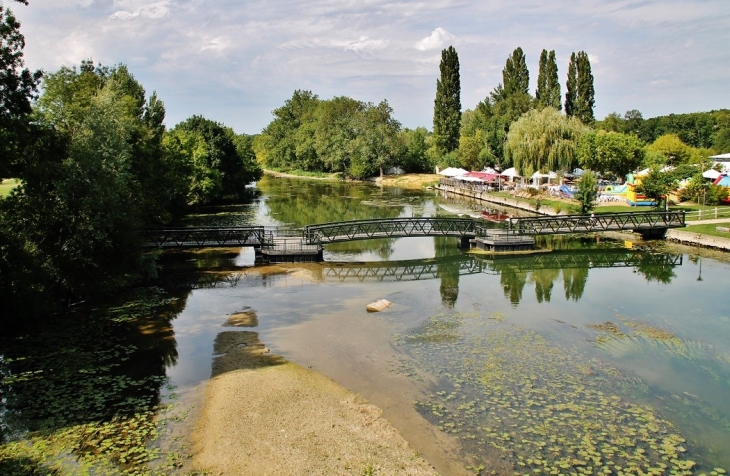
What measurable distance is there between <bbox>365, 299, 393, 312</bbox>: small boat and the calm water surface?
0.46 metres

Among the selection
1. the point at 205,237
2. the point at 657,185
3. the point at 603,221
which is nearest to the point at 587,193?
the point at 603,221

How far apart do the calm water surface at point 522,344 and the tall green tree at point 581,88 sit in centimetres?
4417

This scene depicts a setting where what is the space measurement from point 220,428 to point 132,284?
15.6 meters

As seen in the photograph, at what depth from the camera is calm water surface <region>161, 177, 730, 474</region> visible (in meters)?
12.6

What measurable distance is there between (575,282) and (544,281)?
146 centimetres

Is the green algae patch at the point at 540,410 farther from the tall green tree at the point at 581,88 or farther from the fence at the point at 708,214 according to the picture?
the tall green tree at the point at 581,88

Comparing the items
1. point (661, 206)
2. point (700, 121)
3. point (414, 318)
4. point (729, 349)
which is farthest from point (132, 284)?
point (700, 121)

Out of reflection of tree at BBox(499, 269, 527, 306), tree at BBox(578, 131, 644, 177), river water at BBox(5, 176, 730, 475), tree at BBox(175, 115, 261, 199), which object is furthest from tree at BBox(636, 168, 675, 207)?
tree at BBox(175, 115, 261, 199)

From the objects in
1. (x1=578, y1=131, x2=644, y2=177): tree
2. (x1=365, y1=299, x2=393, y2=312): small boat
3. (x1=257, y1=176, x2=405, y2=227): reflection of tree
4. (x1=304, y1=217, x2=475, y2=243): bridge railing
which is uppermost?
(x1=578, y1=131, x2=644, y2=177): tree

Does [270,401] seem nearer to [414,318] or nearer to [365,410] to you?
[365,410]

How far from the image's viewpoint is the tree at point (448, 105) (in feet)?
275

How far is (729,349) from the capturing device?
1783 cm

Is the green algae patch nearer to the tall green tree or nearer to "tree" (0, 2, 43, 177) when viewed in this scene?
"tree" (0, 2, 43, 177)

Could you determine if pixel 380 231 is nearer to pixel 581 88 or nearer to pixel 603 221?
pixel 603 221
